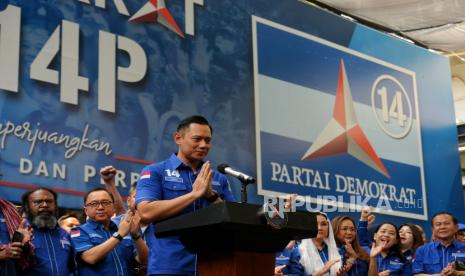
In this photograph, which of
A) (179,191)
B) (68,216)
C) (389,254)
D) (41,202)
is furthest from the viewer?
(389,254)

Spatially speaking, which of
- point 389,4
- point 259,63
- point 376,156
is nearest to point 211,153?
point 259,63

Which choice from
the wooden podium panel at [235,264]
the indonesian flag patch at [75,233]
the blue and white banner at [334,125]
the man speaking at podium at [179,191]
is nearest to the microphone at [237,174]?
the man speaking at podium at [179,191]

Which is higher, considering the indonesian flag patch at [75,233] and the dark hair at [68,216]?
the dark hair at [68,216]

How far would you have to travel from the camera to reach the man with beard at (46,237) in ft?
A: 13.5

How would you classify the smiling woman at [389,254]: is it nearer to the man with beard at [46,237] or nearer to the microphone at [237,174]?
the man with beard at [46,237]

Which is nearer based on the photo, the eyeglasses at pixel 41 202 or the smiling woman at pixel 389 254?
the eyeglasses at pixel 41 202

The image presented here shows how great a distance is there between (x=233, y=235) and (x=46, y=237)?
178 cm

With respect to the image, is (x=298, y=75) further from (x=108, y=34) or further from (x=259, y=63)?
(x=108, y=34)

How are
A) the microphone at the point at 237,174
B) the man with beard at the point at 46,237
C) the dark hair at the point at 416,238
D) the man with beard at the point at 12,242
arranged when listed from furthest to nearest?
the dark hair at the point at 416,238 → the man with beard at the point at 46,237 → the man with beard at the point at 12,242 → the microphone at the point at 237,174

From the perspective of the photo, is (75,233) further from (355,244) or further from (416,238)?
(416,238)

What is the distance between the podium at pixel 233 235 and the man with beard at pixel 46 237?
4.42 feet

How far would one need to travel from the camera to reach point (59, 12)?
609 cm

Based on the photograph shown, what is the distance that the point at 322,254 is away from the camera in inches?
216

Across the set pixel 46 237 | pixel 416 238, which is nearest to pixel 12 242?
pixel 46 237
